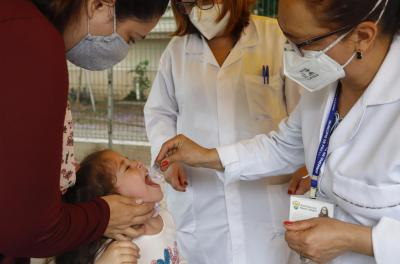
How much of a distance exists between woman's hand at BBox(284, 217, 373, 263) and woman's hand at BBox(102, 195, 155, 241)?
0.42 m

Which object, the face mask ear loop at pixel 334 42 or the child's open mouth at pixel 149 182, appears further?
the child's open mouth at pixel 149 182

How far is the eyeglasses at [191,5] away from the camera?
71.2 inches

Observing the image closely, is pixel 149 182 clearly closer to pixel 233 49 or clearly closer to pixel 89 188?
pixel 89 188

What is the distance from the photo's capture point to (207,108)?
6.52 ft

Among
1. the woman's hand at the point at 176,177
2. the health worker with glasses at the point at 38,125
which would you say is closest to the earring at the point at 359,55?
the health worker with glasses at the point at 38,125

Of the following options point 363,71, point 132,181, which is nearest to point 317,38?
point 363,71

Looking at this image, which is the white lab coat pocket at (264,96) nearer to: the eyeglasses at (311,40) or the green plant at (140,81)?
the eyeglasses at (311,40)

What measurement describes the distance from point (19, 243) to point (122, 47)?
58 centimetres

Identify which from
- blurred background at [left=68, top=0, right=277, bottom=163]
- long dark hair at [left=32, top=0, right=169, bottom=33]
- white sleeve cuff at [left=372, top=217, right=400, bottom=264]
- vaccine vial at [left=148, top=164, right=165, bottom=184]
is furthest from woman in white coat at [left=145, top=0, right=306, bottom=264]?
blurred background at [left=68, top=0, right=277, bottom=163]

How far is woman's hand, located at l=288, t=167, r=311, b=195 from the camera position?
194cm

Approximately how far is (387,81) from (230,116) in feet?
2.84

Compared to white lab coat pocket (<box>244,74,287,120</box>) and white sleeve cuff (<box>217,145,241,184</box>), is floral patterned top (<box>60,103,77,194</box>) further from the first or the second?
white lab coat pocket (<box>244,74,287,120</box>)

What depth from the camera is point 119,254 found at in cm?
134

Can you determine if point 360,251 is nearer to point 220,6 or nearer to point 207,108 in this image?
point 207,108
